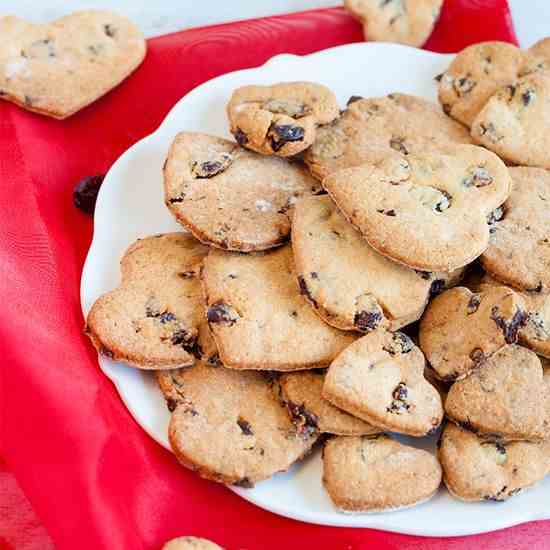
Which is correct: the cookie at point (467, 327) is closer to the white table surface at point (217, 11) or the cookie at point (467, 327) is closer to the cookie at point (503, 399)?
the cookie at point (503, 399)

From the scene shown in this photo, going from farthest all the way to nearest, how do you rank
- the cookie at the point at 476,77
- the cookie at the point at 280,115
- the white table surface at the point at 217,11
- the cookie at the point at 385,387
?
1. the white table surface at the point at 217,11
2. the cookie at the point at 476,77
3. the cookie at the point at 280,115
4. the cookie at the point at 385,387

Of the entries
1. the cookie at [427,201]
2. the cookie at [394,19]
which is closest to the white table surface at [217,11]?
the cookie at [394,19]

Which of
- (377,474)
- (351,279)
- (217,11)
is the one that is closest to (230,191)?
(351,279)

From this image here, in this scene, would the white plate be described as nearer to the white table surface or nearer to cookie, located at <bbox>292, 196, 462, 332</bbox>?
cookie, located at <bbox>292, 196, 462, 332</bbox>

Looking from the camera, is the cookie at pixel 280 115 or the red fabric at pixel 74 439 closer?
the red fabric at pixel 74 439

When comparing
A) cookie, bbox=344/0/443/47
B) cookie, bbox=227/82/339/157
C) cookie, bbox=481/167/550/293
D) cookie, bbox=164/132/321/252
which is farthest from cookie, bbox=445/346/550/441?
cookie, bbox=344/0/443/47

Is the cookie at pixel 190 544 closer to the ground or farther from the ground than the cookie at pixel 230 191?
closer to the ground
